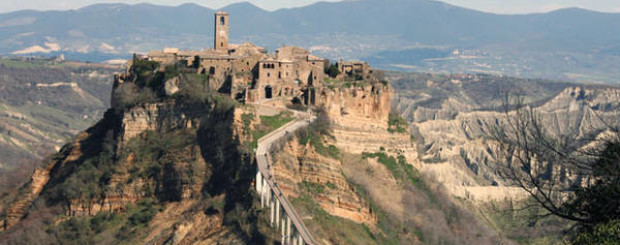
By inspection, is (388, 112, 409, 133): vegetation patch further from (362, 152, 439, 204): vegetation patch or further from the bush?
the bush

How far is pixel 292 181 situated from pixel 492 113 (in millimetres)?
99183

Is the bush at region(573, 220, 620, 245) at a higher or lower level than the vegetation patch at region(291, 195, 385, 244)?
higher

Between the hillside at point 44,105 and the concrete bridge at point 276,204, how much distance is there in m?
82.2

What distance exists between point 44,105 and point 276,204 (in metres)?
150

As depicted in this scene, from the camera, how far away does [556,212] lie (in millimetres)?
18203

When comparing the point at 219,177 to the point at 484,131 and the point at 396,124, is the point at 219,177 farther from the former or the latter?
the point at 396,124

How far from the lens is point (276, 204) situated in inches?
1417

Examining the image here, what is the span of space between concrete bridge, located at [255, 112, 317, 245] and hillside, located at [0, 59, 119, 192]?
8221cm

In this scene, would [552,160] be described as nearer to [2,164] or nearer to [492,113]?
[2,164]

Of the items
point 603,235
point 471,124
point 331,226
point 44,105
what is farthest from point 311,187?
point 44,105

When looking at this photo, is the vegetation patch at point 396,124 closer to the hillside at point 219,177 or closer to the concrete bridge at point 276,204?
the hillside at point 219,177

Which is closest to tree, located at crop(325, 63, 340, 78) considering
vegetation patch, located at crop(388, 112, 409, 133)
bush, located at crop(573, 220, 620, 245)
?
vegetation patch, located at crop(388, 112, 409, 133)

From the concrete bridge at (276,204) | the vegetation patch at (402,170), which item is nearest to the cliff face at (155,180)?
the concrete bridge at (276,204)

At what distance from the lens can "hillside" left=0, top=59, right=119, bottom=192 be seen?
136m
